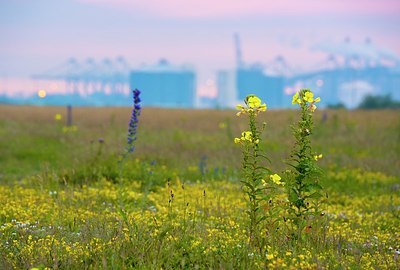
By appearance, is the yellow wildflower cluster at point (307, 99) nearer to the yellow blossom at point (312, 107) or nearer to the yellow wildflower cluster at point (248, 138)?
the yellow blossom at point (312, 107)

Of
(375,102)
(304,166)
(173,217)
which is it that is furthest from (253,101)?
(375,102)

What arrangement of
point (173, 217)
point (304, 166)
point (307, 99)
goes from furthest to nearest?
point (173, 217) → point (304, 166) → point (307, 99)

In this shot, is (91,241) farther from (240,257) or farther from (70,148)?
(70,148)

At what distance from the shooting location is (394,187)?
43.7 ft

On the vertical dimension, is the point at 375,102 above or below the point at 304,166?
above

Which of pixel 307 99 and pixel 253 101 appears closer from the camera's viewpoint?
pixel 253 101

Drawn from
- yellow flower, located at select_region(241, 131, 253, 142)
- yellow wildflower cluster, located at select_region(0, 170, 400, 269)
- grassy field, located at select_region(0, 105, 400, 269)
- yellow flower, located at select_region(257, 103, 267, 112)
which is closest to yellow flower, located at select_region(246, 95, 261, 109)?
yellow flower, located at select_region(257, 103, 267, 112)

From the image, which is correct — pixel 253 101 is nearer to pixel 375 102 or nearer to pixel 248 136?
pixel 248 136

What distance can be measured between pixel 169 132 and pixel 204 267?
2305cm

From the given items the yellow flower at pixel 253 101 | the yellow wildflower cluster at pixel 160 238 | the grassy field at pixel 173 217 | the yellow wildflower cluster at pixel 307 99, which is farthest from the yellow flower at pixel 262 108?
the grassy field at pixel 173 217

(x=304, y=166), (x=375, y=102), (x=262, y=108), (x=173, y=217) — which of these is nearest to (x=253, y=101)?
(x=262, y=108)

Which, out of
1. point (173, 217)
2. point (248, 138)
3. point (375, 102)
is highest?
point (375, 102)

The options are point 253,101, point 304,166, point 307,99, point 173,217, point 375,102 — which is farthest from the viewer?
→ point 375,102

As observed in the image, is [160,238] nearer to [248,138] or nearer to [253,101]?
[248,138]
